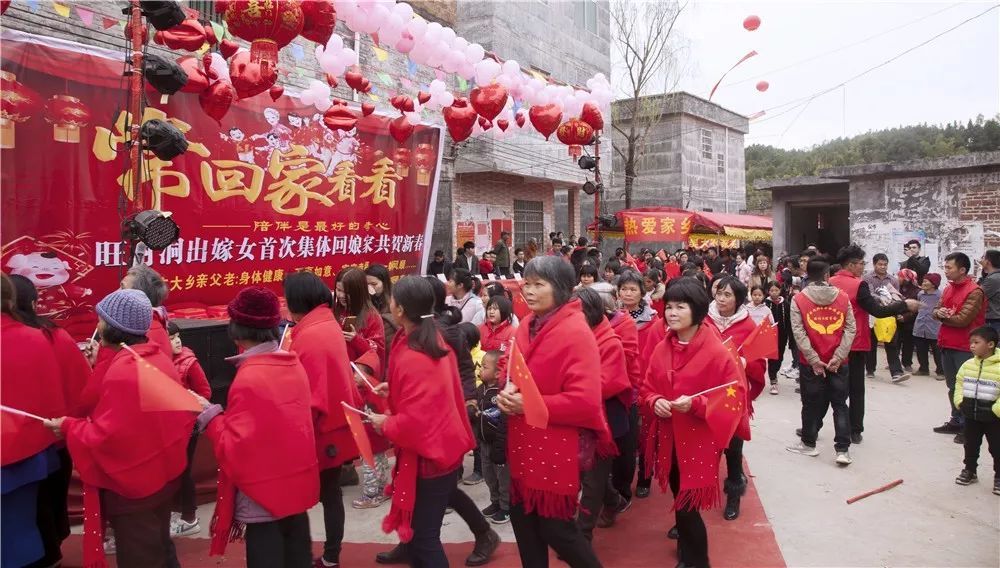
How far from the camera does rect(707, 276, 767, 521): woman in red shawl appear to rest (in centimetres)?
417

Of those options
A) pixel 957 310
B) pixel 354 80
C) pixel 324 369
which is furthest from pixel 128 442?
pixel 957 310

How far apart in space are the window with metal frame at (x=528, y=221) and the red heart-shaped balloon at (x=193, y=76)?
32.7 feet

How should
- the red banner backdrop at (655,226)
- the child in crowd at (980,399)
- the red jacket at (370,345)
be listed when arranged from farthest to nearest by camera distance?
the red banner backdrop at (655,226) < the child in crowd at (980,399) < the red jacket at (370,345)

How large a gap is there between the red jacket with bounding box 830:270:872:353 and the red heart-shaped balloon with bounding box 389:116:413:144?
464 centimetres

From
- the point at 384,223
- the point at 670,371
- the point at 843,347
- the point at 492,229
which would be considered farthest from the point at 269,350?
the point at 492,229

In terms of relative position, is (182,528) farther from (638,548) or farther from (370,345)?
(638,548)

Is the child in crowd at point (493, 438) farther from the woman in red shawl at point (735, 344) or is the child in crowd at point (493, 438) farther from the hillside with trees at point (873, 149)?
the hillside with trees at point (873, 149)

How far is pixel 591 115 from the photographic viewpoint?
8641 millimetres

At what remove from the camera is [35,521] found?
2.89 m

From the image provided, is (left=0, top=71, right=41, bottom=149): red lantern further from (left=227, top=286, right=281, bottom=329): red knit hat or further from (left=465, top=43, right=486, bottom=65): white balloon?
(left=465, top=43, right=486, bottom=65): white balloon

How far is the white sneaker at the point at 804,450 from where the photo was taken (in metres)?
5.30

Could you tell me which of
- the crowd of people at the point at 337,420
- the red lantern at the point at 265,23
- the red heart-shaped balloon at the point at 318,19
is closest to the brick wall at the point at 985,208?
the crowd of people at the point at 337,420

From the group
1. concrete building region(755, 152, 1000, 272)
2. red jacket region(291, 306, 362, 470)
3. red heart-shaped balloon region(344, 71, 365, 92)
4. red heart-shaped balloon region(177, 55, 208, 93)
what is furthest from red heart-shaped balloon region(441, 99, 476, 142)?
concrete building region(755, 152, 1000, 272)

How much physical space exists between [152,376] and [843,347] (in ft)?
15.2
